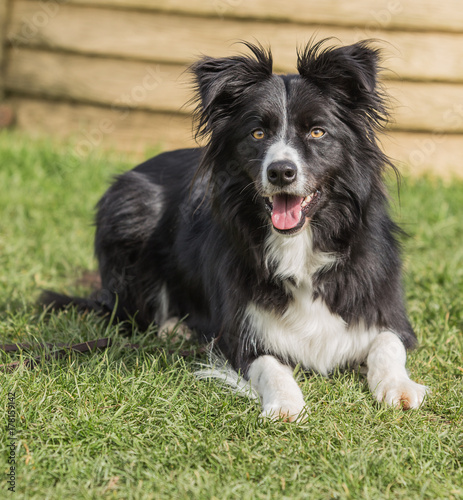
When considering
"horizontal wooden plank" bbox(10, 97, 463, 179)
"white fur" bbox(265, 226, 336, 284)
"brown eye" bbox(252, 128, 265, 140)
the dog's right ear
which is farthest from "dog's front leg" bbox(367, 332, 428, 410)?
"horizontal wooden plank" bbox(10, 97, 463, 179)

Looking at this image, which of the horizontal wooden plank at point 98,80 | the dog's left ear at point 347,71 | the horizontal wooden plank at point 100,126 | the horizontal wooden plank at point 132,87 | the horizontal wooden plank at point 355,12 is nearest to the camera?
the dog's left ear at point 347,71

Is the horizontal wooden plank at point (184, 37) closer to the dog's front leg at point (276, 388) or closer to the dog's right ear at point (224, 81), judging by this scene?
the dog's right ear at point (224, 81)

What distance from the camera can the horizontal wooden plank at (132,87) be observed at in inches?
260

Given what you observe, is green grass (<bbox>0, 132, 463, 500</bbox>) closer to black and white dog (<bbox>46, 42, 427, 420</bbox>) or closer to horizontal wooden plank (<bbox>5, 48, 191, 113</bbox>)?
black and white dog (<bbox>46, 42, 427, 420</bbox>)

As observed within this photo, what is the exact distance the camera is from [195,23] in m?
6.88

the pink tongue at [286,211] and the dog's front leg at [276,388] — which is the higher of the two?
the pink tongue at [286,211]

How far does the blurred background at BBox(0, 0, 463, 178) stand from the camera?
6469 mm

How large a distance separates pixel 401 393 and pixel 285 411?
57cm

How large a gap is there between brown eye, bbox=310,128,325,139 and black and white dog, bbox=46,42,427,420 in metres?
0.01

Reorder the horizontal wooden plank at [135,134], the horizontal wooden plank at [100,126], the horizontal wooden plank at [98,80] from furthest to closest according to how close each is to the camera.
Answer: the horizontal wooden plank at [100,126], the horizontal wooden plank at [98,80], the horizontal wooden plank at [135,134]

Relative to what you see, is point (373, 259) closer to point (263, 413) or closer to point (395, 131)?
point (263, 413)

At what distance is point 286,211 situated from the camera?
3.16 metres

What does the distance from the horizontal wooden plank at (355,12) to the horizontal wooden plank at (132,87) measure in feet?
1.94

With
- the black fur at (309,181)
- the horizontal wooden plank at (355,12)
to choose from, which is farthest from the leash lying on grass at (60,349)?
the horizontal wooden plank at (355,12)
